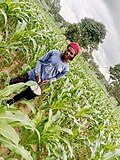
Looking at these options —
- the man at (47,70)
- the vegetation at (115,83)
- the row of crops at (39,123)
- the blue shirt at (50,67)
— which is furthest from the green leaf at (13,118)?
the vegetation at (115,83)

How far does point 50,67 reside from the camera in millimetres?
3457

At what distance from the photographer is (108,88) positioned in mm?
37719

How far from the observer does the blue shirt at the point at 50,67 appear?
3426 millimetres

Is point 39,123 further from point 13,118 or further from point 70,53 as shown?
point 13,118

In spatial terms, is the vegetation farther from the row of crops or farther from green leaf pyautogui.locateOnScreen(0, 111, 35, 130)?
green leaf pyautogui.locateOnScreen(0, 111, 35, 130)

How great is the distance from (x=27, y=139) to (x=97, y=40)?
48196 millimetres

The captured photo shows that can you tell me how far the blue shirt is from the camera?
3426 millimetres

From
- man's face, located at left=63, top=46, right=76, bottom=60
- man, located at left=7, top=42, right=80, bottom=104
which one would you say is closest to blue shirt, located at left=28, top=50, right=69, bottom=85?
man, located at left=7, top=42, right=80, bottom=104

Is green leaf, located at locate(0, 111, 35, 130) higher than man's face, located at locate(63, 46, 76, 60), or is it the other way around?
man's face, located at locate(63, 46, 76, 60)

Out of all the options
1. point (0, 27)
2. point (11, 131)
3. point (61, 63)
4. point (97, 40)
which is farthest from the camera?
point (97, 40)

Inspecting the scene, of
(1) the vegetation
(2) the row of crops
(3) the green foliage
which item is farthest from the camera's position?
(3) the green foliage

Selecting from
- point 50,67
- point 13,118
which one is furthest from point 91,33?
point 13,118

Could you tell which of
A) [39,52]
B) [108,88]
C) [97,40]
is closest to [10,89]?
[39,52]

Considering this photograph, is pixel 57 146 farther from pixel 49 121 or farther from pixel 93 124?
pixel 93 124
